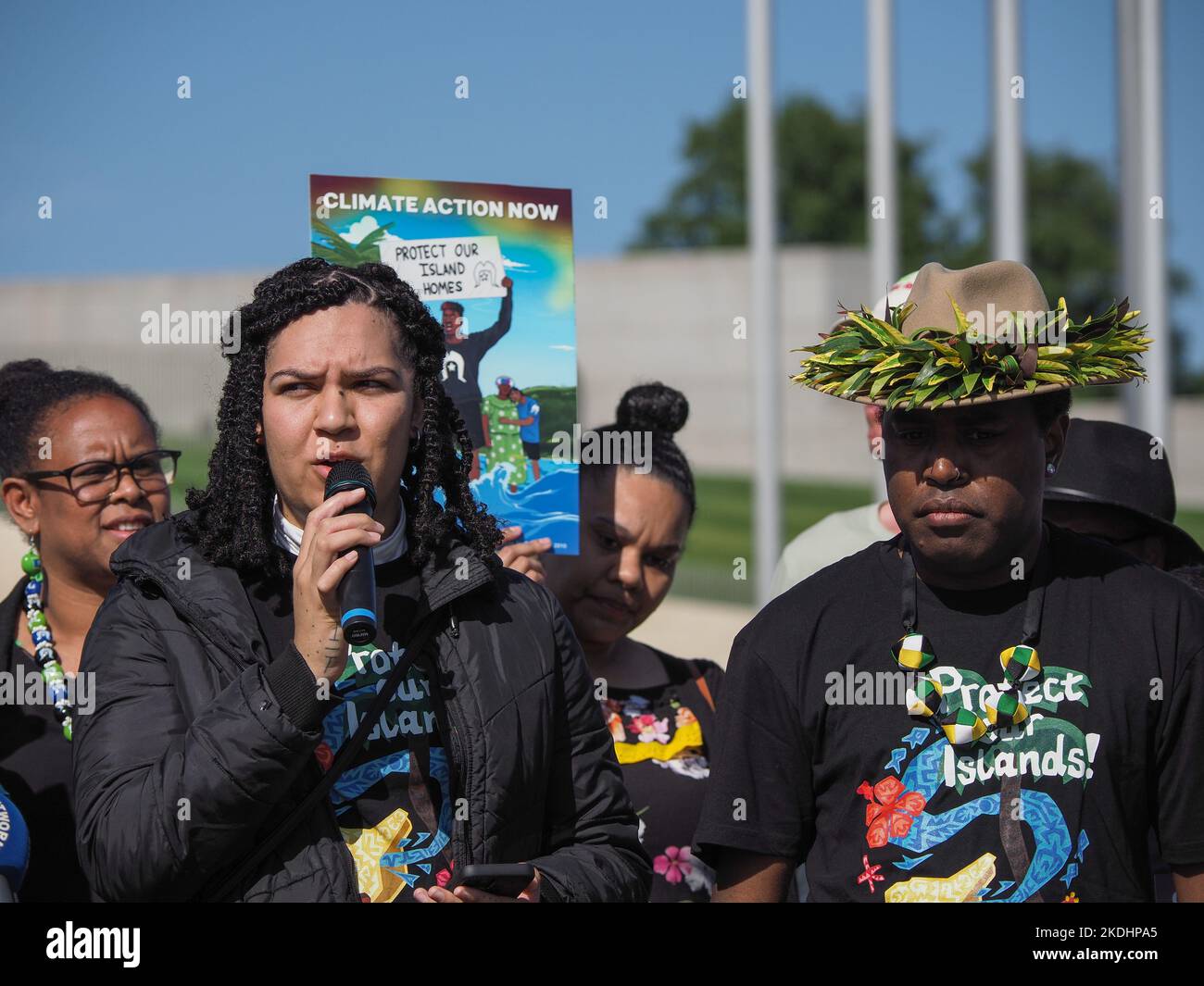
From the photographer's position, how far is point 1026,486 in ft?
9.81

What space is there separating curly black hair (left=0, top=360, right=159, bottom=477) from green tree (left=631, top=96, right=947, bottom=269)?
220ft

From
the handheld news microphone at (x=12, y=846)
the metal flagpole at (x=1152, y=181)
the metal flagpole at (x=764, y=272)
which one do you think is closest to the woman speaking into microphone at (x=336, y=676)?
the handheld news microphone at (x=12, y=846)

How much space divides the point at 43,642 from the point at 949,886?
2.34m

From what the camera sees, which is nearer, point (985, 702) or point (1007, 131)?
point (985, 702)

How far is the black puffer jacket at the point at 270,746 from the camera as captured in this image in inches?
102

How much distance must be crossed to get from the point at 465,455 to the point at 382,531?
1.67 feet

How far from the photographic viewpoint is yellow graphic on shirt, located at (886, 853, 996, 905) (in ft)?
9.14

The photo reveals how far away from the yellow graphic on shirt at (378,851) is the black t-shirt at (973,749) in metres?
0.58

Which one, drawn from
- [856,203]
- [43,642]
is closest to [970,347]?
[43,642]

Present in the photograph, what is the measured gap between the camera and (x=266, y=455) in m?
3.08

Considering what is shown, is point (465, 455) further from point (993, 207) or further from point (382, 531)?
point (993, 207)

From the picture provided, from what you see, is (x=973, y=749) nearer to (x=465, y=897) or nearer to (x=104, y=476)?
A: (x=465, y=897)

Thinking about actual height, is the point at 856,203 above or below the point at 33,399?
above
